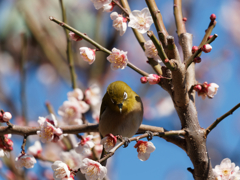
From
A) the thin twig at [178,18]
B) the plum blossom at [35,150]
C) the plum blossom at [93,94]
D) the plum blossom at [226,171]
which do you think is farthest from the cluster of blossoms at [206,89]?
the plum blossom at [35,150]

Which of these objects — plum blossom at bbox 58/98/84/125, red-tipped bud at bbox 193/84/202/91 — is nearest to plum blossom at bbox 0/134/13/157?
plum blossom at bbox 58/98/84/125

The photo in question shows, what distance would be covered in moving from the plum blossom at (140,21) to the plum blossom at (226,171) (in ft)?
3.63

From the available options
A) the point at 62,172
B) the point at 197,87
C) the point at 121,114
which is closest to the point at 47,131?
the point at 62,172

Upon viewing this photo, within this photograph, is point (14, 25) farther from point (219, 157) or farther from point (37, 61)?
point (219, 157)

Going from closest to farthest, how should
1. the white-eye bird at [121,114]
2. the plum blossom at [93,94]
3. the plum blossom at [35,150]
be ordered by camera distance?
the white-eye bird at [121,114] → the plum blossom at [35,150] → the plum blossom at [93,94]

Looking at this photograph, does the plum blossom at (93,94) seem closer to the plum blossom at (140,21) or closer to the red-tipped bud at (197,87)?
the plum blossom at (140,21)

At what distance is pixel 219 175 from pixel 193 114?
20.4 inches

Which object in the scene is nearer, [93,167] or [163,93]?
[93,167]

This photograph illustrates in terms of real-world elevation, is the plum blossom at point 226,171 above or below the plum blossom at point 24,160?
below

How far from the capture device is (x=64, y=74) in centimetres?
460

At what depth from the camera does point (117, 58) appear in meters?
1.87

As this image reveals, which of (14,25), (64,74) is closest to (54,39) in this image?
(64,74)

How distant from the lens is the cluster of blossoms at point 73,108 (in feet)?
9.37

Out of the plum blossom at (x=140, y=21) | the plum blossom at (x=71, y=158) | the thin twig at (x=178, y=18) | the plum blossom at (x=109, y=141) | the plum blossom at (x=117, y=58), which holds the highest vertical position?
the thin twig at (x=178, y=18)
